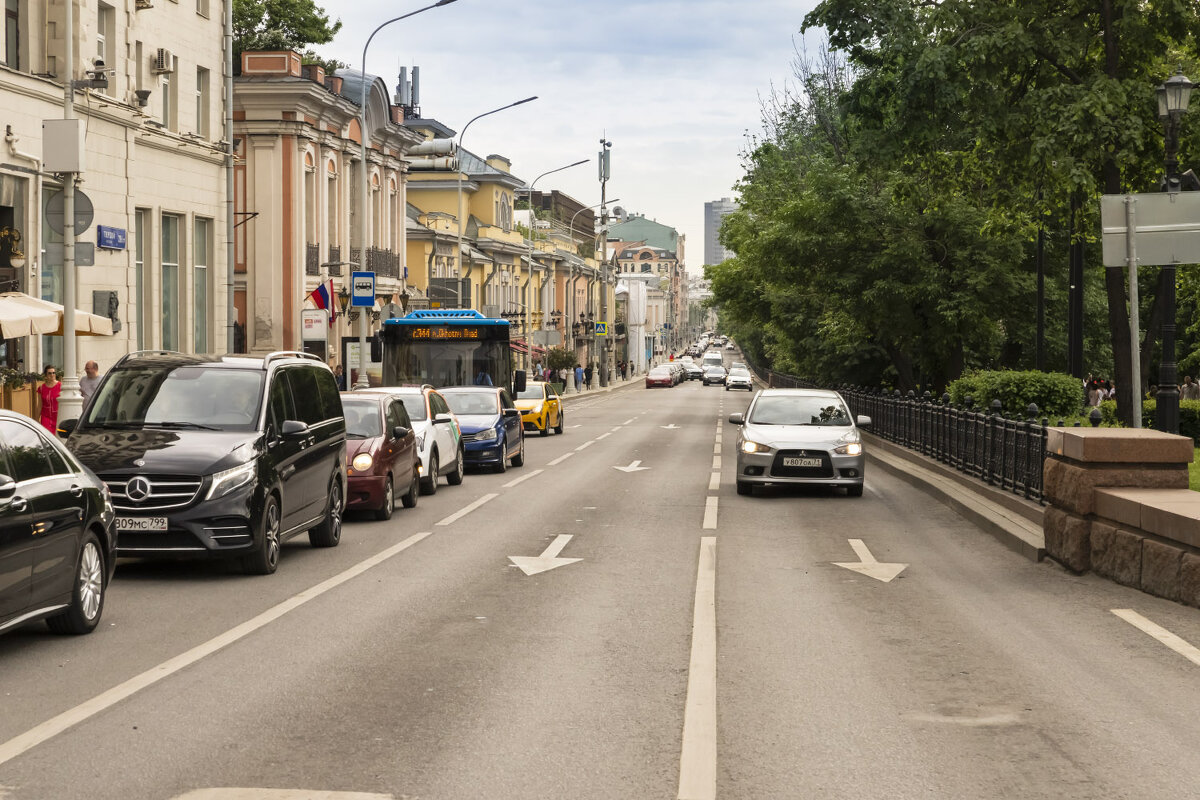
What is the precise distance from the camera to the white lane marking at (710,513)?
16.9m

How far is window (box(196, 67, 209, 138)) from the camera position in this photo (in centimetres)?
3538

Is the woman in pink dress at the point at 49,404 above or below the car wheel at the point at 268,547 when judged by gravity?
above

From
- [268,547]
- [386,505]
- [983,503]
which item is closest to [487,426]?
[386,505]

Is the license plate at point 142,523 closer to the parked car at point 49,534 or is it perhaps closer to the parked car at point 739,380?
the parked car at point 49,534

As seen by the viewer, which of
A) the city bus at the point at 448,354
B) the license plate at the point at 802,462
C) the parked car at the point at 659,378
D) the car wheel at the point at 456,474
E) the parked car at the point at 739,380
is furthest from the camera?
the parked car at the point at 659,378

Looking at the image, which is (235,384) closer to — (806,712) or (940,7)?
(806,712)

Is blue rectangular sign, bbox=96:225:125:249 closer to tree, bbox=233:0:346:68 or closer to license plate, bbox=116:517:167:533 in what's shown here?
license plate, bbox=116:517:167:533

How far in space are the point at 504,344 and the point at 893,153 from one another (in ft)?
40.5

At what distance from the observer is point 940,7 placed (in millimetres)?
21875

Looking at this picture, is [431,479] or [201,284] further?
[201,284]

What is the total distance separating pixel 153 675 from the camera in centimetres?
805

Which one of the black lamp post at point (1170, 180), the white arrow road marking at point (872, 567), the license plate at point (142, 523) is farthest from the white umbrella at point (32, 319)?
the black lamp post at point (1170, 180)

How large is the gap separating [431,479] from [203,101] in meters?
18.2

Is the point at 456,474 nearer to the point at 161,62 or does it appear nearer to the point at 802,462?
the point at 802,462
